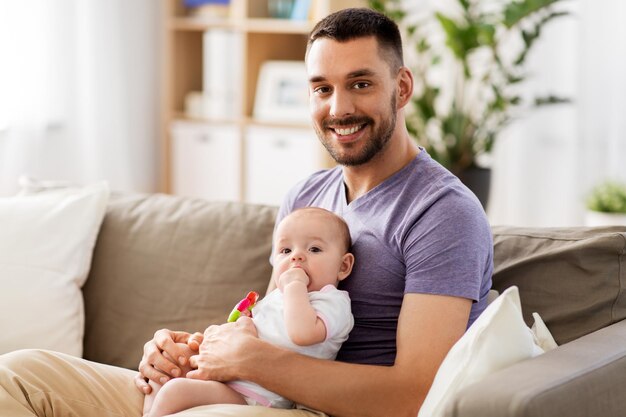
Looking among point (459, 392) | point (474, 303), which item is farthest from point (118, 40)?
point (459, 392)

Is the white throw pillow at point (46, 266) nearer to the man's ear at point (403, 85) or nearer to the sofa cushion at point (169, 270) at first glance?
the sofa cushion at point (169, 270)

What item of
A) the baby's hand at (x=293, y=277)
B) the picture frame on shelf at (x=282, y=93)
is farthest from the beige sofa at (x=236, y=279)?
the picture frame on shelf at (x=282, y=93)

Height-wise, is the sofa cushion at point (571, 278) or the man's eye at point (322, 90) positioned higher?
the man's eye at point (322, 90)

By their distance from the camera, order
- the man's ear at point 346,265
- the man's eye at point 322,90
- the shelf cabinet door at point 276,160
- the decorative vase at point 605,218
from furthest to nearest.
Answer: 1. the shelf cabinet door at point 276,160
2. the decorative vase at point 605,218
3. the man's eye at point 322,90
4. the man's ear at point 346,265

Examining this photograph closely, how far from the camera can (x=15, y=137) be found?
398cm

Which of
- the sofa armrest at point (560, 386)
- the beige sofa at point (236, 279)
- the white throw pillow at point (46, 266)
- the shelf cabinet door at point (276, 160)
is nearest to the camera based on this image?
the sofa armrest at point (560, 386)

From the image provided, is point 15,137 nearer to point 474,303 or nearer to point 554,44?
point 554,44

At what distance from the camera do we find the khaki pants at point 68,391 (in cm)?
176

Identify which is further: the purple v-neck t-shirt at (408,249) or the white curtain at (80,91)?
the white curtain at (80,91)

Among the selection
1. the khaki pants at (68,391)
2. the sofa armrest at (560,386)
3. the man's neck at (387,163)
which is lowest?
the khaki pants at (68,391)

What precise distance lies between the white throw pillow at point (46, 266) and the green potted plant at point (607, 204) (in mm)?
2215

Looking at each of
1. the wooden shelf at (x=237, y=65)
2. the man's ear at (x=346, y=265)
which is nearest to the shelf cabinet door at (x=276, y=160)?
the wooden shelf at (x=237, y=65)

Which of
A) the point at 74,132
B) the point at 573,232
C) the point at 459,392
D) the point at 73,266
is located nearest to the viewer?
the point at 459,392

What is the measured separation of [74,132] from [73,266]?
2.02 metres
